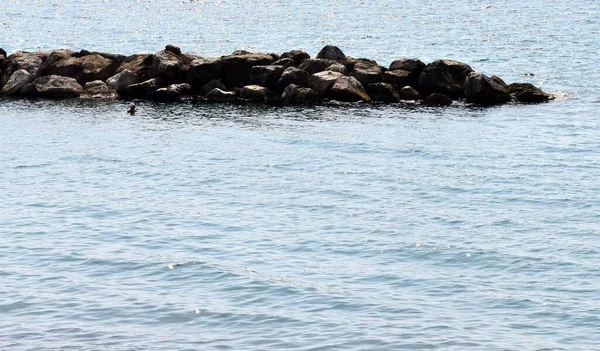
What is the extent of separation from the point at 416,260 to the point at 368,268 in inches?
70.8

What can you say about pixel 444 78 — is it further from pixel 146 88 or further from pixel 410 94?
pixel 146 88

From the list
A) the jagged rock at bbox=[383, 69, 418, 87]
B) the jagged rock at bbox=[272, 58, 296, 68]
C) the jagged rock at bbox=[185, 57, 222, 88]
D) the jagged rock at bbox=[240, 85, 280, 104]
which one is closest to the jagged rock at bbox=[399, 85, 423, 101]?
the jagged rock at bbox=[383, 69, 418, 87]

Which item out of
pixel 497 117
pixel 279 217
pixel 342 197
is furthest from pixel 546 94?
pixel 279 217

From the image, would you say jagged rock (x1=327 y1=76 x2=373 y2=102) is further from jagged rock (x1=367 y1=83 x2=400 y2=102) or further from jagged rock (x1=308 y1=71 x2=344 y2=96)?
jagged rock (x1=367 y1=83 x2=400 y2=102)

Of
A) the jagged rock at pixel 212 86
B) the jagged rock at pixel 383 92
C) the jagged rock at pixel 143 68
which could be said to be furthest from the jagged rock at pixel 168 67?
the jagged rock at pixel 383 92

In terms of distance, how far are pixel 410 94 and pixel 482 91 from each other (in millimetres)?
4243

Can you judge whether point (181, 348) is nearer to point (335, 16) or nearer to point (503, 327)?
point (503, 327)

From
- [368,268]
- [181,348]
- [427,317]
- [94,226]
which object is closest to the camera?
[181,348]

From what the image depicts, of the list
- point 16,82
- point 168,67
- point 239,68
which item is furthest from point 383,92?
point 16,82

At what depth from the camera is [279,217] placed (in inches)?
1428

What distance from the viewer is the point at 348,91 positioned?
6109 cm

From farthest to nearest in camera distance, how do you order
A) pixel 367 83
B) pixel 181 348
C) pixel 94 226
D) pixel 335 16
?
pixel 335 16 < pixel 367 83 < pixel 94 226 < pixel 181 348

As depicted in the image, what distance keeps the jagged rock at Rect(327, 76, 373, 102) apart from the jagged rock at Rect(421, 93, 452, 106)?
138 inches

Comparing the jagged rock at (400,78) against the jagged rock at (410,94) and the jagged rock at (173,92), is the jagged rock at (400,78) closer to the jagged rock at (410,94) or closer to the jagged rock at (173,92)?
the jagged rock at (410,94)
